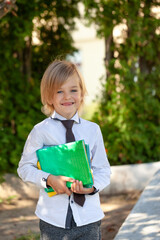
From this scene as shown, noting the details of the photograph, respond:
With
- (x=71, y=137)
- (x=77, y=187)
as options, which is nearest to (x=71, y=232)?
(x=77, y=187)

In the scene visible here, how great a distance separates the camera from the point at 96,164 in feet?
7.28

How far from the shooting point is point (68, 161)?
80.3 inches

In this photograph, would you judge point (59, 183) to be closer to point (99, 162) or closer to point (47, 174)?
point (47, 174)

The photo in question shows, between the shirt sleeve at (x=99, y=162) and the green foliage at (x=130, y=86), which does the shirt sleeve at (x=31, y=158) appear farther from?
the green foliage at (x=130, y=86)

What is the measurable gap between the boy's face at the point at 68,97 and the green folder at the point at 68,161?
261 mm

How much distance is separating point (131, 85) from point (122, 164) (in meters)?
1.20

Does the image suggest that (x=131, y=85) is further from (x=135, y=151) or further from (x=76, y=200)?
(x=76, y=200)

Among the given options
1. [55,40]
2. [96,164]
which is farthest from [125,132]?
[96,164]

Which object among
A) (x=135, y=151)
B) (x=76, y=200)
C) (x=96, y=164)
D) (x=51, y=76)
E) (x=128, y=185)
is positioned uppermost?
(x=51, y=76)

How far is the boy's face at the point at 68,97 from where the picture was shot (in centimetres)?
219

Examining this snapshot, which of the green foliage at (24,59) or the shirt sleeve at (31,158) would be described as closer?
the shirt sleeve at (31,158)

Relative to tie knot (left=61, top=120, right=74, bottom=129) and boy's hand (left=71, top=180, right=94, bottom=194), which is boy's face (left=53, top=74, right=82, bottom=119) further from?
boy's hand (left=71, top=180, right=94, bottom=194)

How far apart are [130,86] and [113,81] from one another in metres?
0.29

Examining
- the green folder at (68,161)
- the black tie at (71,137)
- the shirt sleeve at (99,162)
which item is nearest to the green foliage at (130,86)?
the shirt sleeve at (99,162)
